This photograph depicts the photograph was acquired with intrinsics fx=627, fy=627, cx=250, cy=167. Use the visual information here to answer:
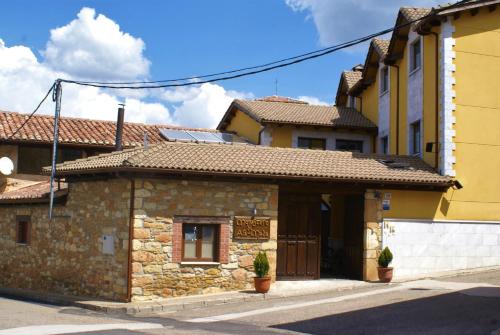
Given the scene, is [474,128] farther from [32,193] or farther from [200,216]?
[32,193]

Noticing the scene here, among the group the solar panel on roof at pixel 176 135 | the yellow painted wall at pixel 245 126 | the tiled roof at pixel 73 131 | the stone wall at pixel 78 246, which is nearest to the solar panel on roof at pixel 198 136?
the solar panel on roof at pixel 176 135

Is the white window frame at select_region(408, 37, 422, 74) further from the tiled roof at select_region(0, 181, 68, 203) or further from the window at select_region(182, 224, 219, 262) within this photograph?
the tiled roof at select_region(0, 181, 68, 203)

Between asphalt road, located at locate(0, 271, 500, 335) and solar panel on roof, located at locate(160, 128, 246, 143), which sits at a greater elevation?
solar panel on roof, located at locate(160, 128, 246, 143)

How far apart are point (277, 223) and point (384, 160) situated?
4.44 m

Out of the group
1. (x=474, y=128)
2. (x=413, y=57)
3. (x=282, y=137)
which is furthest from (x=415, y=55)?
(x=282, y=137)

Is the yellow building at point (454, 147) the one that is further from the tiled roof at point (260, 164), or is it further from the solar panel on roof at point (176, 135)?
the solar panel on roof at point (176, 135)

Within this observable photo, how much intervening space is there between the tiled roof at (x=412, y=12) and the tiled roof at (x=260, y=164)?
4730 millimetres

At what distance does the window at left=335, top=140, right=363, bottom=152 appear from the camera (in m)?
25.2

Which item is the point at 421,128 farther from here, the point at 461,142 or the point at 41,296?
the point at 41,296

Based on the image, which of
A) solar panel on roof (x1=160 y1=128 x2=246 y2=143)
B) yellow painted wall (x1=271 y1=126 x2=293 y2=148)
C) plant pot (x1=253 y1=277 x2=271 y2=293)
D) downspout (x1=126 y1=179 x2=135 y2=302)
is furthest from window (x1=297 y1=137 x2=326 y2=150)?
downspout (x1=126 y1=179 x2=135 y2=302)

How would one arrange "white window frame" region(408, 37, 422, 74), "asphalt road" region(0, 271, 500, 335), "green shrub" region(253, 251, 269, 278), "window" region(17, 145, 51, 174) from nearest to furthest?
1. "asphalt road" region(0, 271, 500, 335)
2. "green shrub" region(253, 251, 269, 278)
3. "white window frame" region(408, 37, 422, 74)
4. "window" region(17, 145, 51, 174)

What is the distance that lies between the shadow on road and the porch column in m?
3.55

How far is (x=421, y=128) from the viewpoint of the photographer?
2044cm

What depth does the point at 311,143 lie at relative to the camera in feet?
81.8
